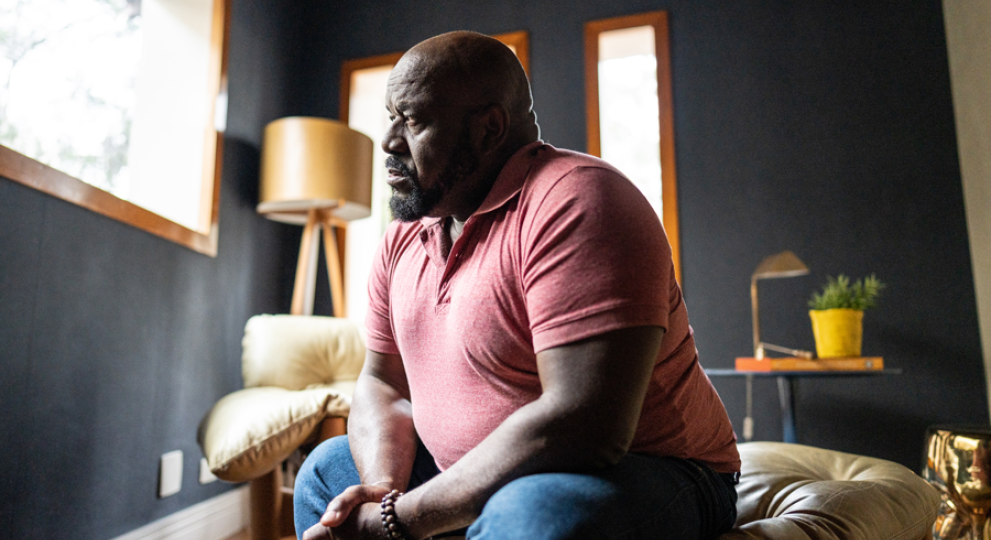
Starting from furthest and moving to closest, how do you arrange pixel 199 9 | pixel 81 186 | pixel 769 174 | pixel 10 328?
1. pixel 769 174
2. pixel 199 9
3. pixel 81 186
4. pixel 10 328

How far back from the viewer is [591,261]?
0.73 metres

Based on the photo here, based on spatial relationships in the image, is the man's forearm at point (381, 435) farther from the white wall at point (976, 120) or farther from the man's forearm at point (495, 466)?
the white wall at point (976, 120)

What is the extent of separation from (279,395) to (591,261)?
1.47 metres

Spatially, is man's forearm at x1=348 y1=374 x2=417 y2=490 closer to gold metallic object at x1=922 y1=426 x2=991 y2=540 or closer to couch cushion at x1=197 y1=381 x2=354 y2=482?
couch cushion at x1=197 y1=381 x2=354 y2=482

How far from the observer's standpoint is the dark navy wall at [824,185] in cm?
250

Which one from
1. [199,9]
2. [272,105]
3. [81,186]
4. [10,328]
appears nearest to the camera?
[10,328]

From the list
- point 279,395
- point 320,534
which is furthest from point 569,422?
point 279,395

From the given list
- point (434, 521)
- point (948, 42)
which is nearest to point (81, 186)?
point (434, 521)

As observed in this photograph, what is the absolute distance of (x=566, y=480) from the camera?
0.68 meters

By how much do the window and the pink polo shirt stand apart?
2.14m

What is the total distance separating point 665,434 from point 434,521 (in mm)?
319

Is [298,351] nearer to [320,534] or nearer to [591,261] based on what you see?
[320,534]

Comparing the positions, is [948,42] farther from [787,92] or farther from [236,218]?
[236,218]

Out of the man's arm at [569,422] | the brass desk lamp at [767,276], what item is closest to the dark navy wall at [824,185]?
the brass desk lamp at [767,276]
